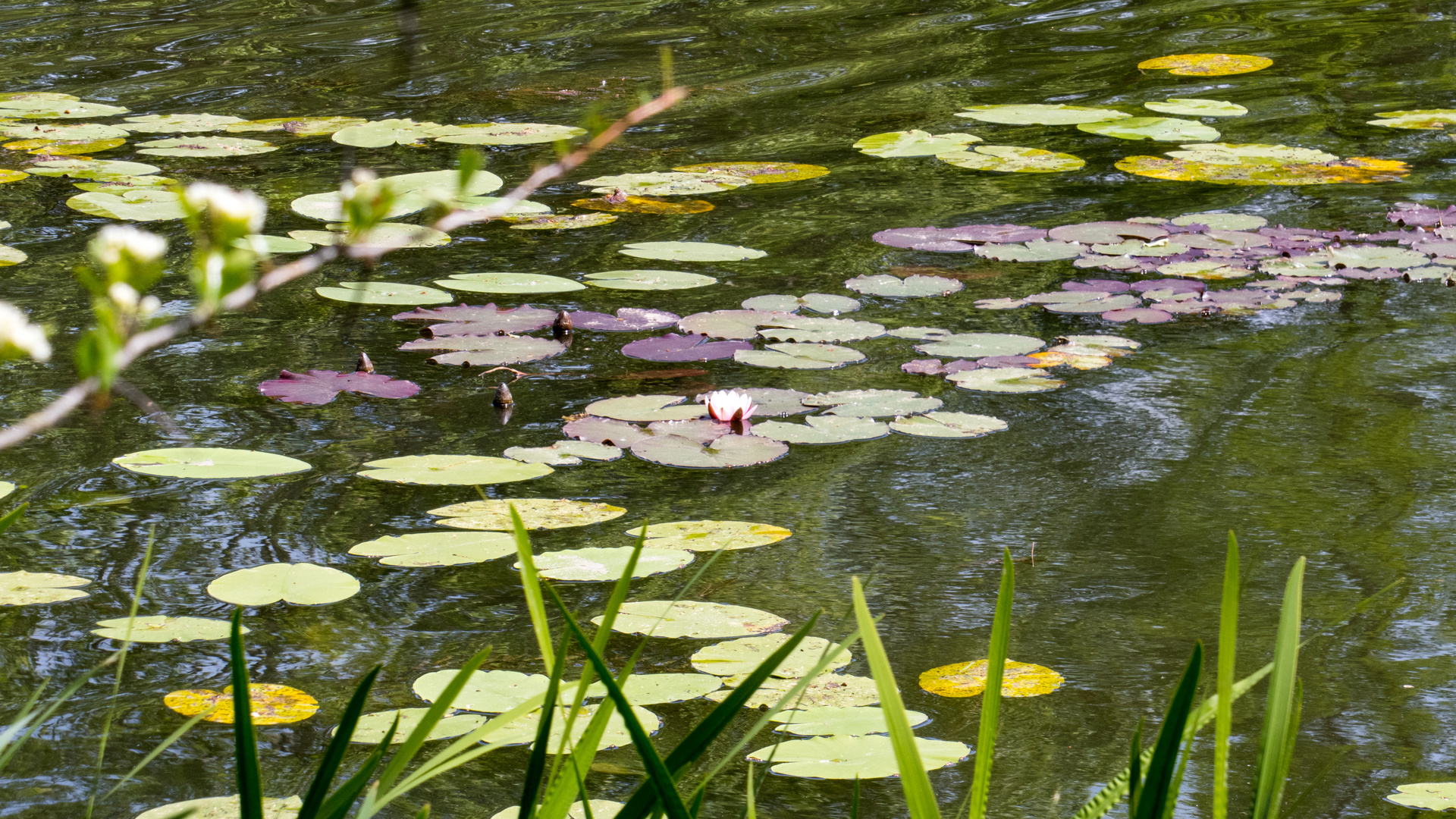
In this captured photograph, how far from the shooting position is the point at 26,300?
124 inches

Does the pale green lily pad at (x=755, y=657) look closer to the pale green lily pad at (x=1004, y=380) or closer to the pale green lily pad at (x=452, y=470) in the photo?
the pale green lily pad at (x=452, y=470)

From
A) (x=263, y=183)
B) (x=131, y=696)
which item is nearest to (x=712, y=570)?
(x=131, y=696)

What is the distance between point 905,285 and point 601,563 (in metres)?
1.47

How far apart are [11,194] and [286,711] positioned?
2.92m

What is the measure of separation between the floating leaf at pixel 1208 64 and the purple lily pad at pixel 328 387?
3.61m

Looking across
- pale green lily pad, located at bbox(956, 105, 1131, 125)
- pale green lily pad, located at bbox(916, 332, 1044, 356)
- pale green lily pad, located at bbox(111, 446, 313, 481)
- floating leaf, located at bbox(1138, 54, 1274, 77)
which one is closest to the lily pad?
pale green lily pad, located at bbox(111, 446, 313, 481)

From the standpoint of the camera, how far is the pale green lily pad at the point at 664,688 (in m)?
1.62

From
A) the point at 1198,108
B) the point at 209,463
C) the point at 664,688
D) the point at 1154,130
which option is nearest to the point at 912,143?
the point at 1154,130

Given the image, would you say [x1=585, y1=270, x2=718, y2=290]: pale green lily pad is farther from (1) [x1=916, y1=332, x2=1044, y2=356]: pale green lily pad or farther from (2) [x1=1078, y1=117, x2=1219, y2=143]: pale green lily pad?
(2) [x1=1078, y1=117, x2=1219, y2=143]: pale green lily pad

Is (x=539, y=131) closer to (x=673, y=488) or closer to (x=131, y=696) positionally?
(x=673, y=488)

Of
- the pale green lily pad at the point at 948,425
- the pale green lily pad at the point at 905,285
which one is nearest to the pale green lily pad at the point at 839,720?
the pale green lily pad at the point at 948,425

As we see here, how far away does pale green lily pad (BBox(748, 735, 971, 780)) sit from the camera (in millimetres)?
1459

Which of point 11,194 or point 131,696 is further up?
point 11,194

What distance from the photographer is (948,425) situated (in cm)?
253
